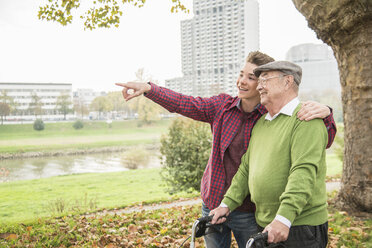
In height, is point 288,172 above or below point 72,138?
above

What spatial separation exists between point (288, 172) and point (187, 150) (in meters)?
7.71

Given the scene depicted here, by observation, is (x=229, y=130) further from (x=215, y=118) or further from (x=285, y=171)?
(x=285, y=171)

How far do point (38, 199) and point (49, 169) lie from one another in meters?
8.46

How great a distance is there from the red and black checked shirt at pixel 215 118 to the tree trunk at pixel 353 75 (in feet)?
8.91

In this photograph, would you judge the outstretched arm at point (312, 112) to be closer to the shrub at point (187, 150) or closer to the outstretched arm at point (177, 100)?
the outstretched arm at point (177, 100)

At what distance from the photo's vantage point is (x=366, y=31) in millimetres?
4219

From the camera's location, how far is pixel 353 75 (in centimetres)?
459

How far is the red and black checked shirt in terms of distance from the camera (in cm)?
227

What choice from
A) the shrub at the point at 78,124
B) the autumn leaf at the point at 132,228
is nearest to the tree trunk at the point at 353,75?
the autumn leaf at the point at 132,228

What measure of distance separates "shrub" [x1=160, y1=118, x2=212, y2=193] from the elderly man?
731cm

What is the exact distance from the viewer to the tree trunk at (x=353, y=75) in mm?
4191

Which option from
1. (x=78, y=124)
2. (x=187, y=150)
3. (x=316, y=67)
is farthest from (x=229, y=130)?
(x=316, y=67)

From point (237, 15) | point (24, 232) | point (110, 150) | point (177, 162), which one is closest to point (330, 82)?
point (237, 15)

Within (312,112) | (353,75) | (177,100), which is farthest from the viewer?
(353,75)
